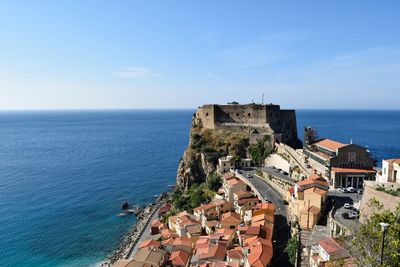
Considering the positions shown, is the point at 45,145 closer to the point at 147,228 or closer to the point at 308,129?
the point at 147,228

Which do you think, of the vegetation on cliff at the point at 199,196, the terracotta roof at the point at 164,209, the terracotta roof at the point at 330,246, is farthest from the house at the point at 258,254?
the terracotta roof at the point at 164,209

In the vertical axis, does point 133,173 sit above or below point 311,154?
below

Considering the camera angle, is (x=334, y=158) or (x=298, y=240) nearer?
(x=298, y=240)

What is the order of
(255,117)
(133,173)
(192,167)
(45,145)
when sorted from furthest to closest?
(45,145) → (133,173) → (255,117) → (192,167)

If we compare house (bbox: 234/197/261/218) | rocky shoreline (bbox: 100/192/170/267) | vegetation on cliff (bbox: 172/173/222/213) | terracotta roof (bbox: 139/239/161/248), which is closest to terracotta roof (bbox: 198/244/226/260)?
terracotta roof (bbox: 139/239/161/248)

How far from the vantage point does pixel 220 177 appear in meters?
52.6

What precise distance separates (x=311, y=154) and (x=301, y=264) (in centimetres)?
2126

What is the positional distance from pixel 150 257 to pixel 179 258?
2956 mm

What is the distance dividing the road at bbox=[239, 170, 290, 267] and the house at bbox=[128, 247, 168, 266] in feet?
36.6

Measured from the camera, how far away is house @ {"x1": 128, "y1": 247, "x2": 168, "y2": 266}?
1240 inches

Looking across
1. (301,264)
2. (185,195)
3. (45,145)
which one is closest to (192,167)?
(185,195)

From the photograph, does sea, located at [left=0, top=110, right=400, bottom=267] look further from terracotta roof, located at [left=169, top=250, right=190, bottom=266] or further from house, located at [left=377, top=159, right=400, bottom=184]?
house, located at [left=377, top=159, right=400, bottom=184]

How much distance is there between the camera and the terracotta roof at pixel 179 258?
106 ft

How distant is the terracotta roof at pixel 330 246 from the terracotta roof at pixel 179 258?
14758 mm
